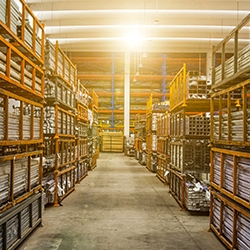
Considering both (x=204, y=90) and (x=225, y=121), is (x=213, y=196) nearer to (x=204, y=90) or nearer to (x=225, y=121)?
(x=225, y=121)

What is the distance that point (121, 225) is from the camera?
6699 millimetres

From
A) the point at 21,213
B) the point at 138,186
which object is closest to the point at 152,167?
the point at 138,186

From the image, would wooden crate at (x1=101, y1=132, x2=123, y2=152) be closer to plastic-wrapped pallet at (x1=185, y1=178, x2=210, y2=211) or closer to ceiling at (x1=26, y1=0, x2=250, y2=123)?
ceiling at (x1=26, y1=0, x2=250, y2=123)

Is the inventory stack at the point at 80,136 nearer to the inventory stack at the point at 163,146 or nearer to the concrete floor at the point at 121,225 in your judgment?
the concrete floor at the point at 121,225

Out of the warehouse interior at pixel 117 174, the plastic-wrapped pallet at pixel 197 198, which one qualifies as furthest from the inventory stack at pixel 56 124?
the plastic-wrapped pallet at pixel 197 198

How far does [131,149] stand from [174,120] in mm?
→ 18317

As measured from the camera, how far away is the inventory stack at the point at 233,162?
187 inches

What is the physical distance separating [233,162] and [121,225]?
297cm

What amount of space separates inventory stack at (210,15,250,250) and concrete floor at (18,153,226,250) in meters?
0.58

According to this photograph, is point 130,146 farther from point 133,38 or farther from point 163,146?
point 163,146

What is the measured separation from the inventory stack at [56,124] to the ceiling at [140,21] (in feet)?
21.3

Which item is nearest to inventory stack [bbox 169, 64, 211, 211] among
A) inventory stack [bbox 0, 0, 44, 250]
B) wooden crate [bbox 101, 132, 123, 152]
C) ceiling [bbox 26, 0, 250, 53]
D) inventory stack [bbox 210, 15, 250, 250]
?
inventory stack [bbox 210, 15, 250, 250]

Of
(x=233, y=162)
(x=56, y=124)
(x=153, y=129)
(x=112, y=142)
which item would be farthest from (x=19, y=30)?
(x=112, y=142)

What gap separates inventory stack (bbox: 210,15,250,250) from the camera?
4.76 metres
